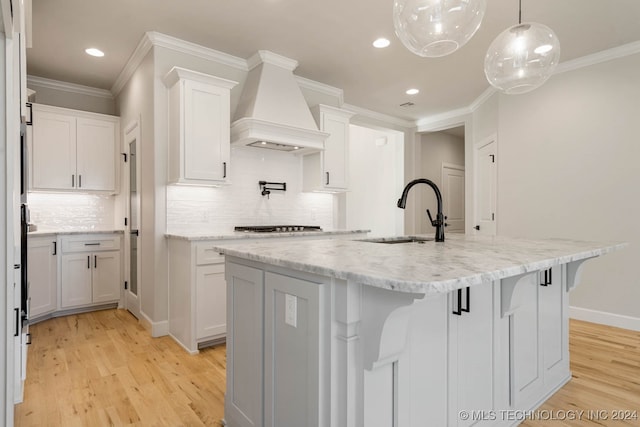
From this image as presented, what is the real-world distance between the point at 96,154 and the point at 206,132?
1.95m

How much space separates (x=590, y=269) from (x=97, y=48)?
217 inches

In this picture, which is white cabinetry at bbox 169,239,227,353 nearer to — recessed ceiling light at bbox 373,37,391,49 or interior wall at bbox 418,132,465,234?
recessed ceiling light at bbox 373,37,391,49

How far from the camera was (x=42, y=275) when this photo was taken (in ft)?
12.3

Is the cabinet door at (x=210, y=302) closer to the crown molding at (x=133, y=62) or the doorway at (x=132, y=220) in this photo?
the doorway at (x=132, y=220)

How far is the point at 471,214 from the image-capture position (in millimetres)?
5512

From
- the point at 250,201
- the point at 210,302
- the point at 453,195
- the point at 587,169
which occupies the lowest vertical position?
the point at 210,302

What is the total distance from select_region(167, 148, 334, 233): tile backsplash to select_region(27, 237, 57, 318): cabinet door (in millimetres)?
1479

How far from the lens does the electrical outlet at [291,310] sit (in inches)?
53.8

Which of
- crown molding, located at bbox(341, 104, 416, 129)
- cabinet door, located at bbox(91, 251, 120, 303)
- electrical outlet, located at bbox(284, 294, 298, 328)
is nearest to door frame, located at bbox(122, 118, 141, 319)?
cabinet door, located at bbox(91, 251, 120, 303)

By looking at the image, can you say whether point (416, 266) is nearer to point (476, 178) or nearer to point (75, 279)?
point (75, 279)

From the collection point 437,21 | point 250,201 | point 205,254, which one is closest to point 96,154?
point 250,201

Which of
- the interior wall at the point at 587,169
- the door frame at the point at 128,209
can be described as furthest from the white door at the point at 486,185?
the door frame at the point at 128,209

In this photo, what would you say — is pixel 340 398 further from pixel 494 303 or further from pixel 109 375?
pixel 109 375

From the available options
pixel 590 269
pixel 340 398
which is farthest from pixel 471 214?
pixel 340 398
